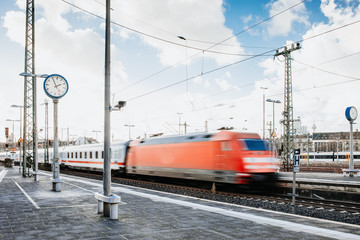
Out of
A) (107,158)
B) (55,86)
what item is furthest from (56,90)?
(107,158)

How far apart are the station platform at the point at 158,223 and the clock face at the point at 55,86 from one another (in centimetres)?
452

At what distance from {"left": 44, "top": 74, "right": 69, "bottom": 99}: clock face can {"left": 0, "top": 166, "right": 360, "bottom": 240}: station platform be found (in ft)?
14.8

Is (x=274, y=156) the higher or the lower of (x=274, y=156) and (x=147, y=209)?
the higher

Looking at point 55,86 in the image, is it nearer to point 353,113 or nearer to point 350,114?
point 350,114

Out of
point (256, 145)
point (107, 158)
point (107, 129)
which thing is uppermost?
point (107, 129)

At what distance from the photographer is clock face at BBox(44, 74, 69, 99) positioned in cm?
1293

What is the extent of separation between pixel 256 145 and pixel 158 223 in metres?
8.61

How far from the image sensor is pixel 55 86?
1314 cm

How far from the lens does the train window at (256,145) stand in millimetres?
14645

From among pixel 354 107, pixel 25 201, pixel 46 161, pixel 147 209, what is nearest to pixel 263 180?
pixel 147 209

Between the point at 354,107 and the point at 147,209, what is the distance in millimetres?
19062

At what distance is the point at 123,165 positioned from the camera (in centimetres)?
2392

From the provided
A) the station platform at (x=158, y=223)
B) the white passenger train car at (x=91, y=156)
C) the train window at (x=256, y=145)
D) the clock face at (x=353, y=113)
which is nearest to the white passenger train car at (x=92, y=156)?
the white passenger train car at (x=91, y=156)

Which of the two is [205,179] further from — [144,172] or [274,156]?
[144,172]
